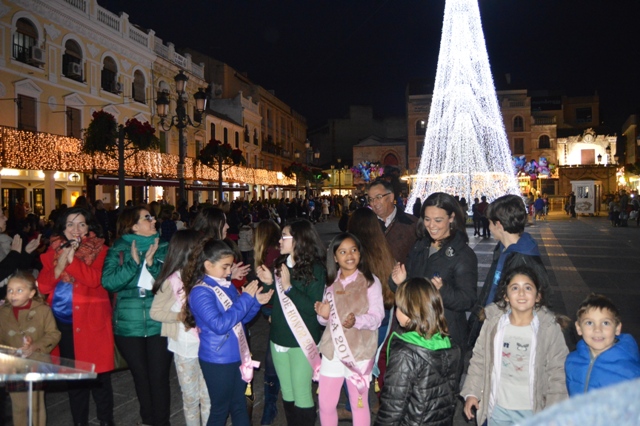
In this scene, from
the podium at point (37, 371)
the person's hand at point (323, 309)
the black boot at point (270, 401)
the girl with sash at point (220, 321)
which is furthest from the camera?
the black boot at point (270, 401)

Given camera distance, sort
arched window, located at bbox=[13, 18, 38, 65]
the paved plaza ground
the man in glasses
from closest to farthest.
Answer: the paved plaza ground, the man in glasses, arched window, located at bbox=[13, 18, 38, 65]

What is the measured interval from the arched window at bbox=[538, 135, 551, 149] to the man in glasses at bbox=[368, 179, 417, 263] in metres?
55.6

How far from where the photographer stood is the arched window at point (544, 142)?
54.8m

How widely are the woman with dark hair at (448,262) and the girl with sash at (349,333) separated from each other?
0.96ft

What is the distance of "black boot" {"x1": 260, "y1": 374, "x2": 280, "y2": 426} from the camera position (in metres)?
4.39

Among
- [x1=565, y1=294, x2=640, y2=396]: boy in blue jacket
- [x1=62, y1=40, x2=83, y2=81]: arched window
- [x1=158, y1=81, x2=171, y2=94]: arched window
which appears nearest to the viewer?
[x1=565, y1=294, x2=640, y2=396]: boy in blue jacket

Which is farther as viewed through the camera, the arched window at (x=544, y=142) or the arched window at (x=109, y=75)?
the arched window at (x=544, y=142)

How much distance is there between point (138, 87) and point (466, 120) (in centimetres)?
1762

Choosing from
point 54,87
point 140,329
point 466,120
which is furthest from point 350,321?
point 466,120

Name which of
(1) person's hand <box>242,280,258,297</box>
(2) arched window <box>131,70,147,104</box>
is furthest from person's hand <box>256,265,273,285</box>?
(2) arched window <box>131,70,147,104</box>

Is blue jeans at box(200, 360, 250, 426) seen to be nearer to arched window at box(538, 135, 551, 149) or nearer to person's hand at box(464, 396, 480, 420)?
person's hand at box(464, 396, 480, 420)

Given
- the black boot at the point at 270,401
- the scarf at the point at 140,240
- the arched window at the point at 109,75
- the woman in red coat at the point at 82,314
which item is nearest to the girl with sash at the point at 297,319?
the black boot at the point at 270,401

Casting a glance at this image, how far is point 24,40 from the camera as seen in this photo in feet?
59.0

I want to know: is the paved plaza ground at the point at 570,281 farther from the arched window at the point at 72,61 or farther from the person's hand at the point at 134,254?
the arched window at the point at 72,61
